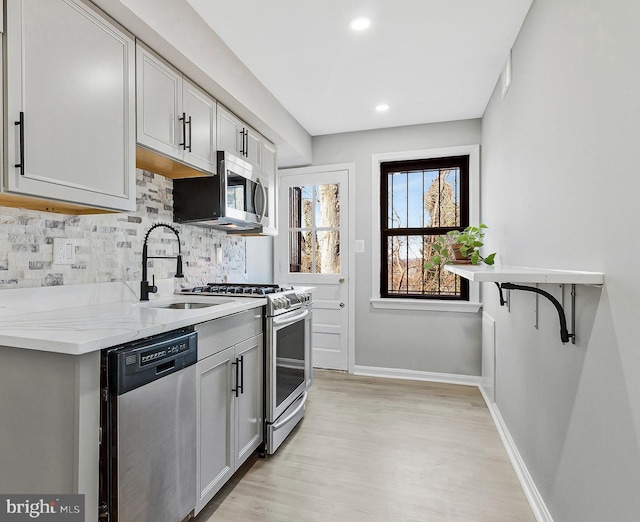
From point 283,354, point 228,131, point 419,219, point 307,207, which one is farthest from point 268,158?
point 283,354

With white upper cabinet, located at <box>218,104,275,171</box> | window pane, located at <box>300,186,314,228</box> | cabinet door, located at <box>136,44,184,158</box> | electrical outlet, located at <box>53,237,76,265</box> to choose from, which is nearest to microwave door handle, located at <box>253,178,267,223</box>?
white upper cabinet, located at <box>218,104,275,171</box>

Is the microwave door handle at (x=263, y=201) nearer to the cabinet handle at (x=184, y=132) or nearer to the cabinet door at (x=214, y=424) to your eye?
the cabinet handle at (x=184, y=132)

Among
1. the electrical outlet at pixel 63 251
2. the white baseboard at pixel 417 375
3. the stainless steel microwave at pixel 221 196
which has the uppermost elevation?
the stainless steel microwave at pixel 221 196

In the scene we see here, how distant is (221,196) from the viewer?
2.44m

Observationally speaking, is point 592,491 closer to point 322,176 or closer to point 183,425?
point 183,425

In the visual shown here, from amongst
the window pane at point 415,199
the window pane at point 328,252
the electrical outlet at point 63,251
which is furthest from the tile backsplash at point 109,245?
the window pane at point 415,199

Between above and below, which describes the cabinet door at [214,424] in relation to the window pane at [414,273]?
below

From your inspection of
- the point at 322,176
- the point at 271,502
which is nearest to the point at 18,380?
the point at 271,502

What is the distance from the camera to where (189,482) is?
4.99 feet

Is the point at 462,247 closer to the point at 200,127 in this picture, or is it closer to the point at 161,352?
the point at 200,127

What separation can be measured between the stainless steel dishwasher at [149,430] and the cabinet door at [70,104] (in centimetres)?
70

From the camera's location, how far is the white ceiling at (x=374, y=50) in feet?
6.68

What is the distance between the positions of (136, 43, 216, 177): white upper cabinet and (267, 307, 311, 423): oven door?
3.64 ft

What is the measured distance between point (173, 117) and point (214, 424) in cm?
162
